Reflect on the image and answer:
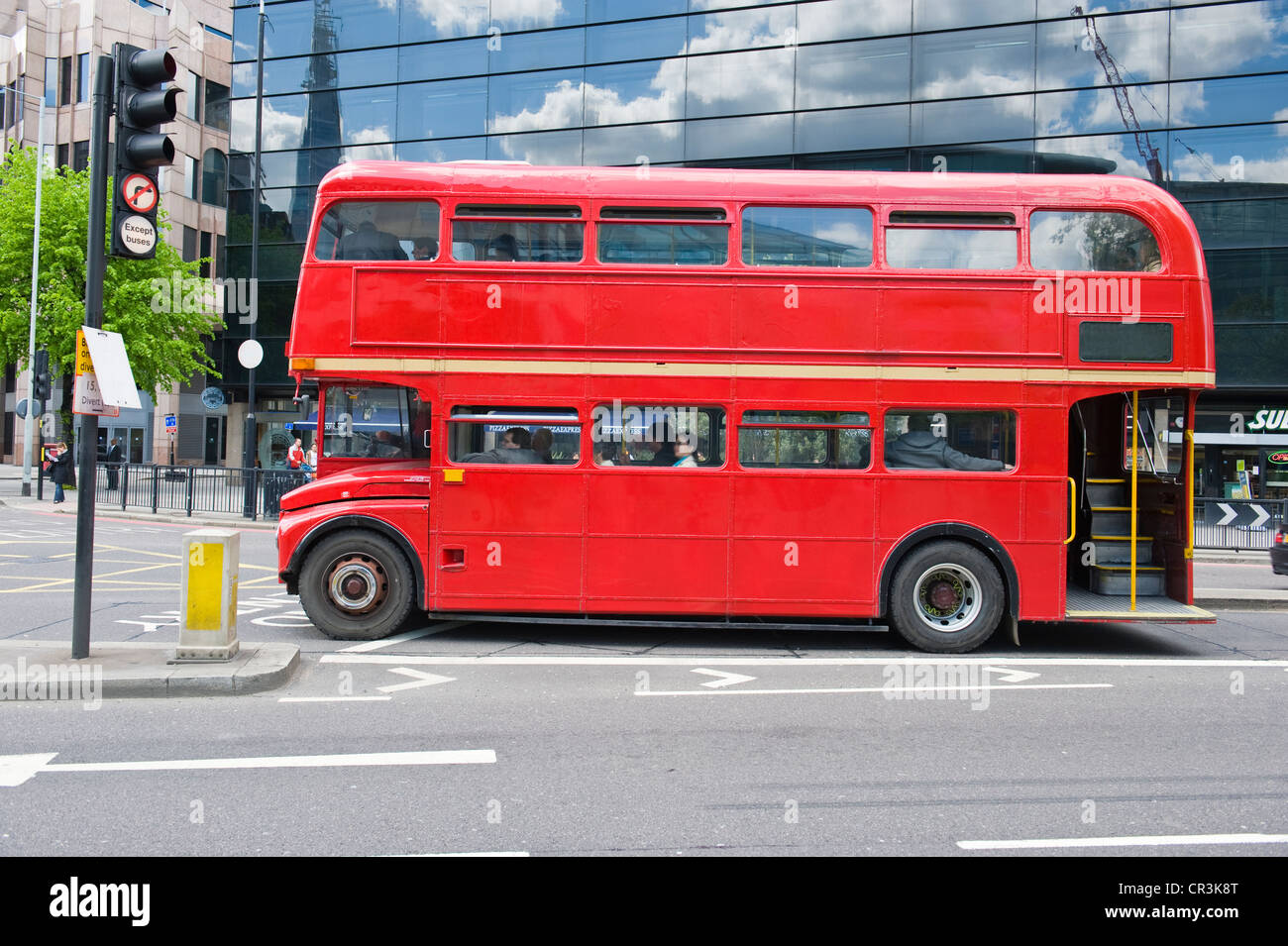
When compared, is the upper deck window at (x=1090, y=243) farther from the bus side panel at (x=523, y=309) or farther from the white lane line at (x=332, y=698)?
the white lane line at (x=332, y=698)

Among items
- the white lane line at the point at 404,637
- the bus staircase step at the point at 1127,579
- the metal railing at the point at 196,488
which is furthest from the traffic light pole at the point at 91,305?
the metal railing at the point at 196,488

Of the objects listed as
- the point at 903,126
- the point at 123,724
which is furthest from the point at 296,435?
the point at 123,724

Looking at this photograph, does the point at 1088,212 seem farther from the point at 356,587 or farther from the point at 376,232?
the point at 356,587

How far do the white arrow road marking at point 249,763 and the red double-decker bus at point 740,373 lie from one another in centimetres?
339

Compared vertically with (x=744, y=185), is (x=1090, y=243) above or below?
below

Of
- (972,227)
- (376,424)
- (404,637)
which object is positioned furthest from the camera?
(376,424)

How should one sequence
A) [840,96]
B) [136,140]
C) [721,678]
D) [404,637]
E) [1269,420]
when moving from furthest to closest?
[840,96]
[1269,420]
[404,637]
[721,678]
[136,140]

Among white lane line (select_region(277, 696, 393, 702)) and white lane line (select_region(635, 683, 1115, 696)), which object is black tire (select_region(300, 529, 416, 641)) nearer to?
white lane line (select_region(277, 696, 393, 702))

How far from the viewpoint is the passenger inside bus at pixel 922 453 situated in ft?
28.5

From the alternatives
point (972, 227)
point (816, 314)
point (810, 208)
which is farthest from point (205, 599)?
point (972, 227)

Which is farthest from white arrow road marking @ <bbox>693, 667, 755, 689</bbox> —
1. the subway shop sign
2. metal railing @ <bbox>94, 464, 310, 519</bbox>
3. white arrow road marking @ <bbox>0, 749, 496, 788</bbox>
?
the subway shop sign

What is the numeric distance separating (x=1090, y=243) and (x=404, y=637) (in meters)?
7.25

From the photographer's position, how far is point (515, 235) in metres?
8.71
